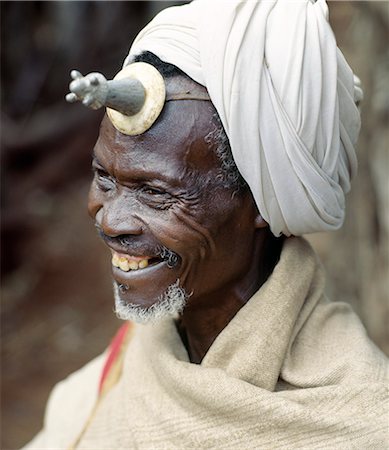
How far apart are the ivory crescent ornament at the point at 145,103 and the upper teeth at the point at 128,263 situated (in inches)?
10.4

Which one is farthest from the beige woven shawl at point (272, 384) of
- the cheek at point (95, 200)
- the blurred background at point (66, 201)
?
the blurred background at point (66, 201)

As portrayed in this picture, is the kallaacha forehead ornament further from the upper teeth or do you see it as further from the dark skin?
the upper teeth

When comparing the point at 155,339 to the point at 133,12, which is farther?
the point at 133,12

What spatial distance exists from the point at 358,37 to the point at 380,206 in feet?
2.36

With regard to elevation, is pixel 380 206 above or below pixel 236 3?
below

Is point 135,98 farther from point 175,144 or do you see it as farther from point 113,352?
point 113,352

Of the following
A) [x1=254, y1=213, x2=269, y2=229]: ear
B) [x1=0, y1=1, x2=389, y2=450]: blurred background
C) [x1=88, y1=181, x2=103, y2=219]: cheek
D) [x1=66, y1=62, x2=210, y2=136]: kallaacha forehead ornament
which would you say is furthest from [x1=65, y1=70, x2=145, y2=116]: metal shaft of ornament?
[x1=0, y1=1, x2=389, y2=450]: blurred background

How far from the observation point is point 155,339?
2150 mm

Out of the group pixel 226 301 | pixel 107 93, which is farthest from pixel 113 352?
pixel 107 93

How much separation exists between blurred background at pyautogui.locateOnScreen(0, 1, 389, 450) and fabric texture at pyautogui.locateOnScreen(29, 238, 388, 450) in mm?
1858

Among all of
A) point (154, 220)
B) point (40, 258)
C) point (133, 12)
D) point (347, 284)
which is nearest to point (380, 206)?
point (347, 284)

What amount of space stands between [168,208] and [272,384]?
0.43m

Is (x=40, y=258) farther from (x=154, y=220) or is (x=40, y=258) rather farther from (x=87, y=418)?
(x=154, y=220)

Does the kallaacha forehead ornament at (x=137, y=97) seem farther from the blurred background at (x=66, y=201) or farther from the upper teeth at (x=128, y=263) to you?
the blurred background at (x=66, y=201)
